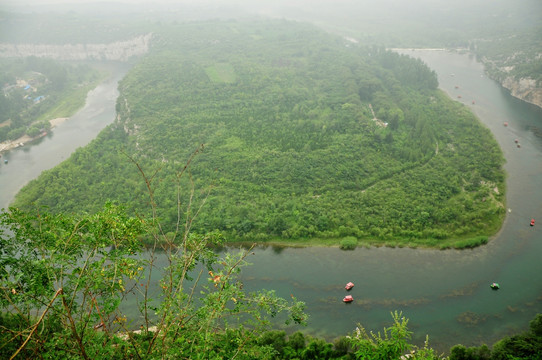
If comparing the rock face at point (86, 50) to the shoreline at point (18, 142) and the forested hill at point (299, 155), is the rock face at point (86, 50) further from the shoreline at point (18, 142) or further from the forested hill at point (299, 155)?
the shoreline at point (18, 142)

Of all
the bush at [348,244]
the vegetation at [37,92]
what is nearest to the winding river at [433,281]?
the bush at [348,244]

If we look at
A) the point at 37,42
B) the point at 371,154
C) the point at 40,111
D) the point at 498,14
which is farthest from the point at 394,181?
the point at 37,42

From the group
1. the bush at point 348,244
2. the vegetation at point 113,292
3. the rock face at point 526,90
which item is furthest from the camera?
the rock face at point 526,90

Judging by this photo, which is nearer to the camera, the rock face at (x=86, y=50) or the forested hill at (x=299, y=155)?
the forested hill at (x=299, y=155)

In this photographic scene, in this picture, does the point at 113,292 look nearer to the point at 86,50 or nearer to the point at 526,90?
the point at 526,90

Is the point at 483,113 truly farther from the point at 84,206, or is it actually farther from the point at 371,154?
the point at 84,206

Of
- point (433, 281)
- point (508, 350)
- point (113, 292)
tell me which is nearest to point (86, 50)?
point (433, 281)

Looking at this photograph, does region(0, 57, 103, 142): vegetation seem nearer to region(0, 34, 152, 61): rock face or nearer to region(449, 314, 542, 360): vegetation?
region(0, 34, 152, 61): rock face
